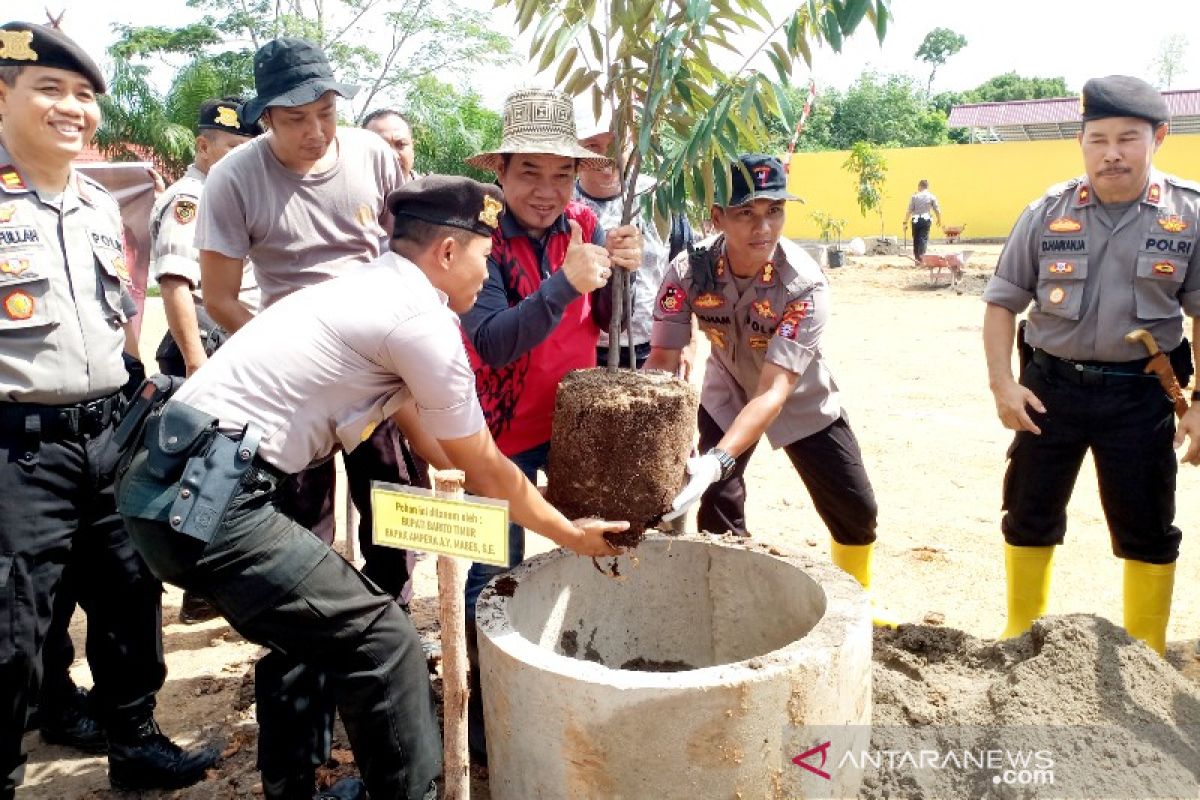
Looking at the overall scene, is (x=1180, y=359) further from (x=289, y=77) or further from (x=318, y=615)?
(x=289, y=77)

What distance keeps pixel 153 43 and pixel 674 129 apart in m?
18.5

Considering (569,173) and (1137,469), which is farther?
(1137,469)

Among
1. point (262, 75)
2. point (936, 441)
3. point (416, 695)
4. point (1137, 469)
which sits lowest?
point (936, 441)

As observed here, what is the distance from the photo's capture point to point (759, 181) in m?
3.36

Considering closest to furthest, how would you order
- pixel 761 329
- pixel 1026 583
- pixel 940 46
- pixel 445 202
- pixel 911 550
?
pixel 445 202 < pixel 761 329 < pixel 1026 583 < pixel 911 550 < pixel 940 46

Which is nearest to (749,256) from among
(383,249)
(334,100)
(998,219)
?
(383,249)

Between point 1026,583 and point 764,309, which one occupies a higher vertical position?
point 764,309

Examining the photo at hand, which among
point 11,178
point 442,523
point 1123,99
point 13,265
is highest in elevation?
point 1123,99

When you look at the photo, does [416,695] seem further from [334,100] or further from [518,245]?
[334,100]

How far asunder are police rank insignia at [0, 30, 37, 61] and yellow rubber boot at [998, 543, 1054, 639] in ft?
12.1

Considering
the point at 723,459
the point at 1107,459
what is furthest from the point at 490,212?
the point at 1107,459

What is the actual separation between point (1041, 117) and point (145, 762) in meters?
32.3

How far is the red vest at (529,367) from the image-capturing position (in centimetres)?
305

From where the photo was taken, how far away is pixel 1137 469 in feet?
11.0
